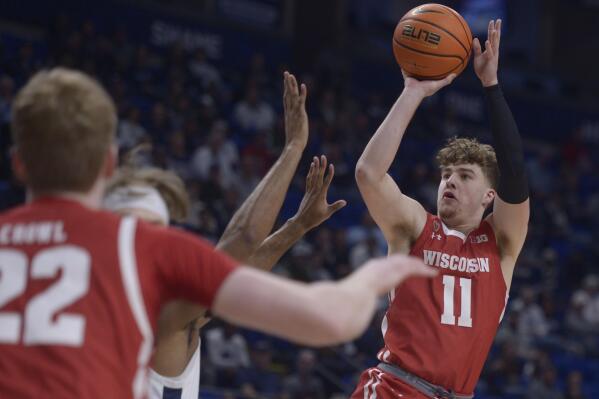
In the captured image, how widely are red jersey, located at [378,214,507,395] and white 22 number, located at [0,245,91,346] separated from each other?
9.39 ft

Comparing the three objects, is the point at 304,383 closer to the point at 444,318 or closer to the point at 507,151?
the point at 444,318

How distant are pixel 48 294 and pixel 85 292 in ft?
0.29

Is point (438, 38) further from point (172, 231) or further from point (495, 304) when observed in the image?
point (172, 231)

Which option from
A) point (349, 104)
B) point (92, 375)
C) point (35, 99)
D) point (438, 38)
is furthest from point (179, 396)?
point (349, 104)

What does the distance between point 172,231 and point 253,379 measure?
9093 millimetres

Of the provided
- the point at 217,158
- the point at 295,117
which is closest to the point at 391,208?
the point at 295,117

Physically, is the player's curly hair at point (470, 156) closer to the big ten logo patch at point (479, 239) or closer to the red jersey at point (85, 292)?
the big ten logo patch at point (479, 239)

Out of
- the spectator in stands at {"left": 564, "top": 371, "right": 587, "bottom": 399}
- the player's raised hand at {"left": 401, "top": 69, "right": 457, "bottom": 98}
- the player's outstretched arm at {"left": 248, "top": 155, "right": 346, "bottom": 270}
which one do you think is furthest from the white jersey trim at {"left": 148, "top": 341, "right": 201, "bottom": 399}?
the spectator in stands at {"left": 564, "top": 371, "right": 587, "bottom": 399}

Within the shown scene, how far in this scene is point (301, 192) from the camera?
614 inches

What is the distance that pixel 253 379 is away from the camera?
37.3 ft

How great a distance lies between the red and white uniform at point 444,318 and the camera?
5.00 m

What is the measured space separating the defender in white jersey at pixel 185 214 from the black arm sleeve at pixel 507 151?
0.98 m

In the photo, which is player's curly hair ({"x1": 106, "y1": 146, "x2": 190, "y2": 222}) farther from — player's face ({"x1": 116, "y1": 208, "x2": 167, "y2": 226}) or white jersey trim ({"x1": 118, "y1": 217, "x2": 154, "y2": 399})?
white jersey trim ({"x1": 118, "y1": 217, "x2": 154, "y2": 399})

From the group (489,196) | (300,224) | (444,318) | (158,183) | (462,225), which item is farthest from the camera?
(489,196)
